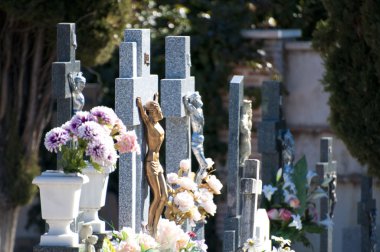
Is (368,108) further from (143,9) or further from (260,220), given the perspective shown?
(143,9)

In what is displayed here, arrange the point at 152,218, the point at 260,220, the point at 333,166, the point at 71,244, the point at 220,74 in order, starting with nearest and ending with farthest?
1. the point at 71,244
2. the point at 152,218
3. the point at 260,220
4. the point at 333,166
5. the point at 220,74

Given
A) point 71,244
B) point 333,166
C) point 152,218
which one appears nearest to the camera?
point 71,244

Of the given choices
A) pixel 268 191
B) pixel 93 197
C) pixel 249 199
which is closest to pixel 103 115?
pixel 93 197

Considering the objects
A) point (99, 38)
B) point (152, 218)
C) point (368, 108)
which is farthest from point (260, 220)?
point (99, 38)

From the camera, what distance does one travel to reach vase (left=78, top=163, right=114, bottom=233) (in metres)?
7.82

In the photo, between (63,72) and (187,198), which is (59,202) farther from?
(63,72)

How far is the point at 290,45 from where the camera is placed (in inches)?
547

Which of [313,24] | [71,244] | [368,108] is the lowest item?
[71,244]

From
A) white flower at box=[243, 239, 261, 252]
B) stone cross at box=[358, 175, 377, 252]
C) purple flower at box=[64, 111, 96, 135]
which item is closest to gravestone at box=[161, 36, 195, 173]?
white flower at box=[243, 239, 261, 252]

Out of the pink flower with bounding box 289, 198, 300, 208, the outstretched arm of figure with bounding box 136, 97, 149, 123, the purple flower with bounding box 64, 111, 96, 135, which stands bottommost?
the pink flower with bounding box 289, 198, 300, 208

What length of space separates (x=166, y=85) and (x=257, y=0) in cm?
561

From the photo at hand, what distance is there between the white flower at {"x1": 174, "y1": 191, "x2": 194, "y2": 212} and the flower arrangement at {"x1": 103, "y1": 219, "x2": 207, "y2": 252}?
0.41 meters

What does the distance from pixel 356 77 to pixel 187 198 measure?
3.08 meters

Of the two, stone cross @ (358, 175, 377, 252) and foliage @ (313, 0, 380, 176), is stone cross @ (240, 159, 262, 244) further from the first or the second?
stone cross @ (358, 175, 377, 252)
